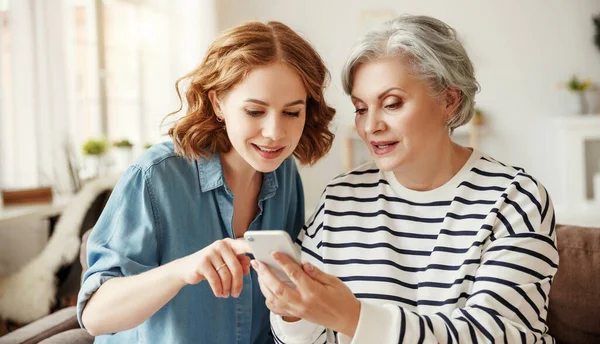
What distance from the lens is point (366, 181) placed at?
1.58 m

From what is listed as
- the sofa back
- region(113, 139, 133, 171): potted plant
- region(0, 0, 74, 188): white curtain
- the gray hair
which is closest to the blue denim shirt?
the gray hair

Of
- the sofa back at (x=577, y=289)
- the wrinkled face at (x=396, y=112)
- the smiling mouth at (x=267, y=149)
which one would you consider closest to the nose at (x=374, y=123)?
the wrinkled face at (x=396, y=112)

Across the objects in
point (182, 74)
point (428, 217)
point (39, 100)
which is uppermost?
point (182, 74)

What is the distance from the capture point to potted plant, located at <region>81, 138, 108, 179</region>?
12.9 feet

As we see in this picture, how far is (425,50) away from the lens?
1377 millimetres

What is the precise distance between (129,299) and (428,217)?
69cm

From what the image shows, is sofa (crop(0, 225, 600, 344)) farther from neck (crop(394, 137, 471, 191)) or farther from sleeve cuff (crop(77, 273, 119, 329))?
neck (crop(394, 137, 471, 191))

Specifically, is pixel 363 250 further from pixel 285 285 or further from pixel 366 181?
pixel 285 285

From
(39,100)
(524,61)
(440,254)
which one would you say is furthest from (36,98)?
(524,61)

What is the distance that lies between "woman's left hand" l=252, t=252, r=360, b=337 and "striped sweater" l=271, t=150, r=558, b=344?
32 millimetres

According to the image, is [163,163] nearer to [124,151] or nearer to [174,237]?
[174,237]

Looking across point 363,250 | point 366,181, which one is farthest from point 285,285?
point 366,181

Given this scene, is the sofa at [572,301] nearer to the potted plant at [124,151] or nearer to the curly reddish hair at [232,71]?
the curly reddish hair at [232,71]

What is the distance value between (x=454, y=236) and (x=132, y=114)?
4134 mm
